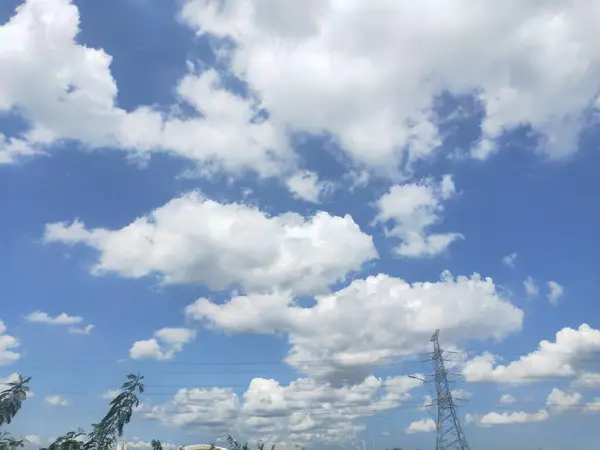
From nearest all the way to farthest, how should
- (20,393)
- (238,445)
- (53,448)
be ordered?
(53,448) < (20,393) < (238,445)

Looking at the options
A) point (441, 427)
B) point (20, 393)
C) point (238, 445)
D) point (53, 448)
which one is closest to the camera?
point (53, 448)

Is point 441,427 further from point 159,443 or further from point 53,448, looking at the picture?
point 53,448

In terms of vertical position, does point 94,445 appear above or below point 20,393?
below

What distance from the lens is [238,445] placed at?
194m

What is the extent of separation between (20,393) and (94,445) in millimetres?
37649

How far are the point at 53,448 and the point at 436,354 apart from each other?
290 ft

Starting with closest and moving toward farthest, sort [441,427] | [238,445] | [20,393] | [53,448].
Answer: [53,448]
[441,427]
[20,393]
[238,445]

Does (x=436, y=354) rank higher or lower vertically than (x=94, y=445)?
higher

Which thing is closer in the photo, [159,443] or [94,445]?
[94,445]

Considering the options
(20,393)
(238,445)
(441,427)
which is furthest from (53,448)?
(441,427)

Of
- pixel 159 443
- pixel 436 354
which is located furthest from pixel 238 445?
pixel 436 354

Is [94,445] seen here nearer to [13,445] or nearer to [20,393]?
[13,445]

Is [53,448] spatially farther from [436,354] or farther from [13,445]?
[436,354]

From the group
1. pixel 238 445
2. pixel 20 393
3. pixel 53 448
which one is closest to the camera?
pixel 53 448
